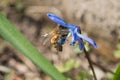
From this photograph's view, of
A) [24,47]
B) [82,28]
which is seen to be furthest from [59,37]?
[82,28]

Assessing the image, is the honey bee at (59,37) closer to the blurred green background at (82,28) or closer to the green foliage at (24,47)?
the green foliage at (24,47)

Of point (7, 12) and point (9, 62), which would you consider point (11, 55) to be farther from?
point (7, 12)

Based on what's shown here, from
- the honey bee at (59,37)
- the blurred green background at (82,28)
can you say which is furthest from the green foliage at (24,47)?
the blurred green background at (82,28)

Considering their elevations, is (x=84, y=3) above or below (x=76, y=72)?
above

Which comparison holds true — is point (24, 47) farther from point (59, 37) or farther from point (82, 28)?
point (82, 28)

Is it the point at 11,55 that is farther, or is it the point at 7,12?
the point at 7,12

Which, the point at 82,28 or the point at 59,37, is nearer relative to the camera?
the point at 59,37

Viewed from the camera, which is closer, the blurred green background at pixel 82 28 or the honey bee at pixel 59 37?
the honey bee at pixel 59 37

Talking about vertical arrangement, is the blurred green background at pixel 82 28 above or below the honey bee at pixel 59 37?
above

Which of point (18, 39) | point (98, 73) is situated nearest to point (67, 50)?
point (98, 73)
